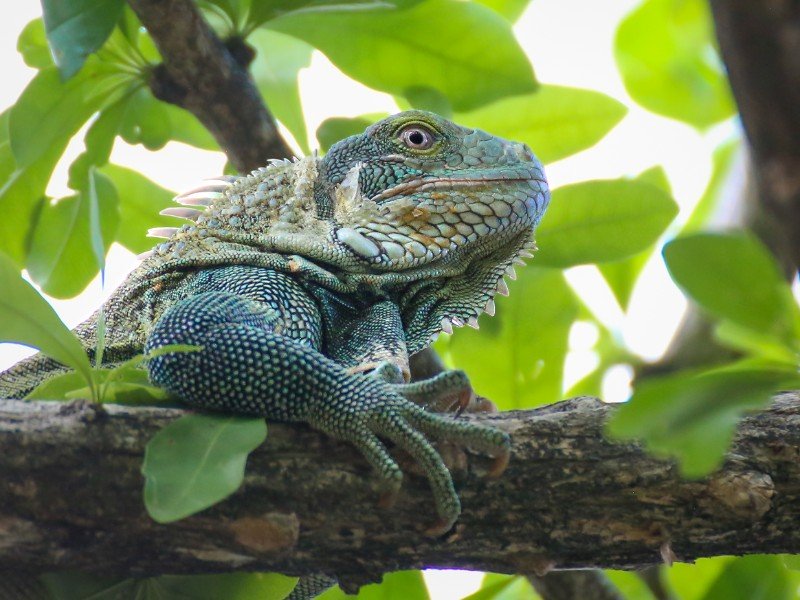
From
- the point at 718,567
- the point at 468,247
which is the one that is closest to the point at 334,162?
the point at 468,247

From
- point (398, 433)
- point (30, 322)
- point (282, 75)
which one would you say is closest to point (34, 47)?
point (282, 75)

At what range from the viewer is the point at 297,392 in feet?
10.9

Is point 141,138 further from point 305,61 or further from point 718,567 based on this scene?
point 718,567

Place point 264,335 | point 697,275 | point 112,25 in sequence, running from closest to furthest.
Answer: point 697,275
point 264,335
point 112,25

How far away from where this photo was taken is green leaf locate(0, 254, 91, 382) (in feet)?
9.56

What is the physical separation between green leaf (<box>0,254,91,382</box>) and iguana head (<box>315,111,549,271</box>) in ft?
4.81

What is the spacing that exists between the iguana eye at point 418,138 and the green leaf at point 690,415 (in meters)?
2.48

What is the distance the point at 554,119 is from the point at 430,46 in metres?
0.84

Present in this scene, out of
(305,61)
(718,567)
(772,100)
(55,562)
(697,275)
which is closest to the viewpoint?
(772,100)

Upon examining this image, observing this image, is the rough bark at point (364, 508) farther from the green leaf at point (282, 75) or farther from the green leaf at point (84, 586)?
the green leaf at point (282, 75)

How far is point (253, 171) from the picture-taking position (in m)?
4.69

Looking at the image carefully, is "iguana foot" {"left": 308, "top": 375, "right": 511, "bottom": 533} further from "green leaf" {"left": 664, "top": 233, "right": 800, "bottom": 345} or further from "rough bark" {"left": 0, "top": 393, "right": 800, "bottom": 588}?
"green leaf" {"left": 664, "top": 233, "right": 800, "bottom": 345}

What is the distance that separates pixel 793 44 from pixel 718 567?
410 cm

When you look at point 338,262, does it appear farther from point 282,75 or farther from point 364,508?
point 282,75
